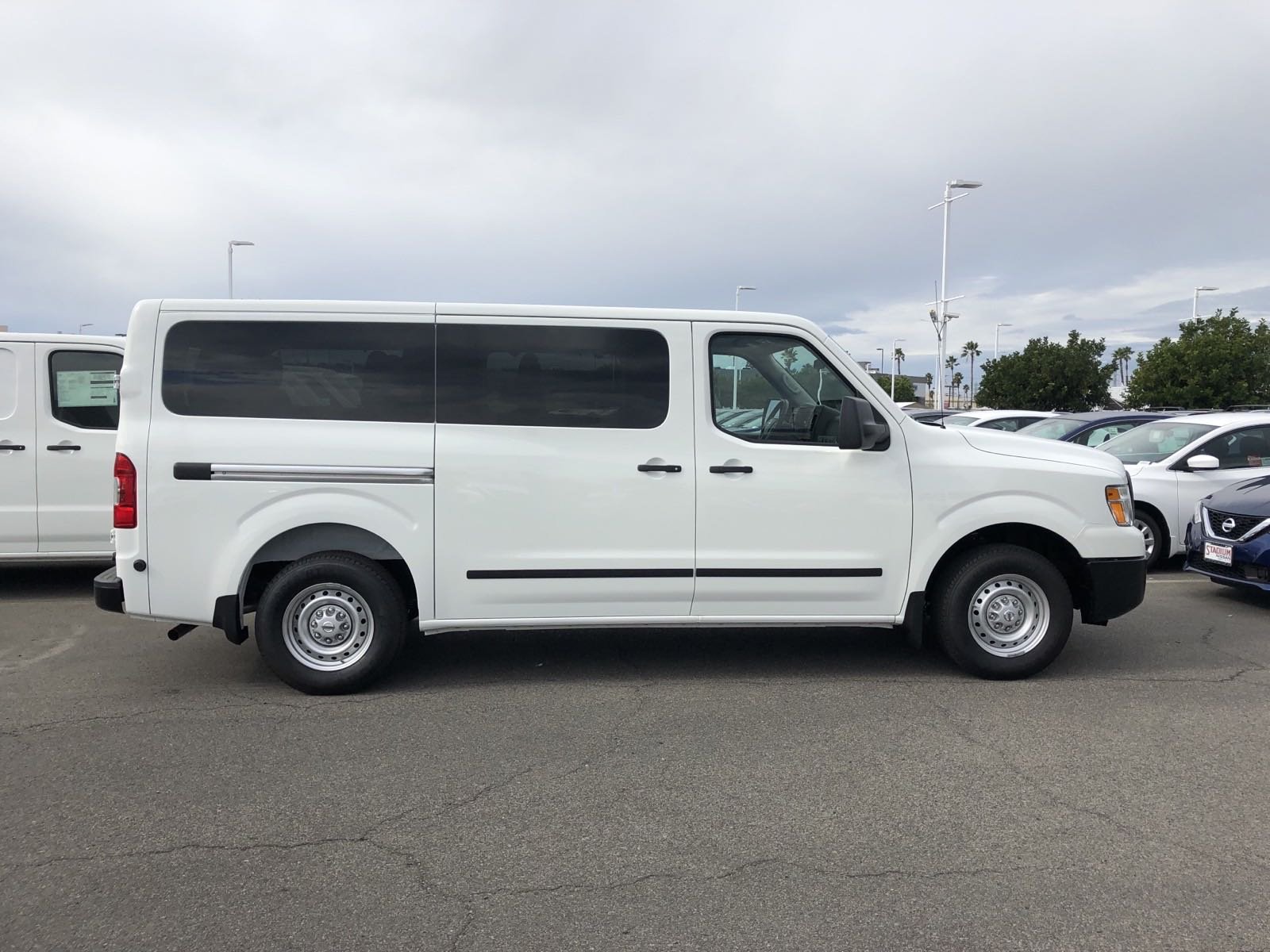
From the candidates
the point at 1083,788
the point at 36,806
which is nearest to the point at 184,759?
the point at 36,806

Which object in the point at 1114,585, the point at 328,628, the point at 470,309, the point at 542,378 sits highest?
the point at 470,309

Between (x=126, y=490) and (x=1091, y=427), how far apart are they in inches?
458

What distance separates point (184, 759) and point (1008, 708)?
13.1ft

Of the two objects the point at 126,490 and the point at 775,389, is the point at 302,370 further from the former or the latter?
the point at 775,389

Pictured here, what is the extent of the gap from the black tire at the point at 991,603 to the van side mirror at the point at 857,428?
91 centimetres

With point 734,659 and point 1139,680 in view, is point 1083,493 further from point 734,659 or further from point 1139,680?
point 734,659

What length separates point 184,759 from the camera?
4.37 meters

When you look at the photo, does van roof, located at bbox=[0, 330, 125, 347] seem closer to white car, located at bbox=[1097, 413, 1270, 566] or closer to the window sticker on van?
the window sticker on van

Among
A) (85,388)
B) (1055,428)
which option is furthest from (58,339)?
(1055,428)

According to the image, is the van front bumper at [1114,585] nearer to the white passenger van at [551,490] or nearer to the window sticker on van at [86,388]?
the white passenger van at [551,490]

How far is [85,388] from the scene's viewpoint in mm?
7969

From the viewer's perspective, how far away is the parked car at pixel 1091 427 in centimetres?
1288

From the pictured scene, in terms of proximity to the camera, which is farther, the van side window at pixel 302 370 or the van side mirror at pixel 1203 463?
the van side mirror at pixel 1203 463

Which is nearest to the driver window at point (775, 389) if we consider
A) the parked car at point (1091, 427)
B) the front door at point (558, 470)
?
the front door at point (558, 470)
